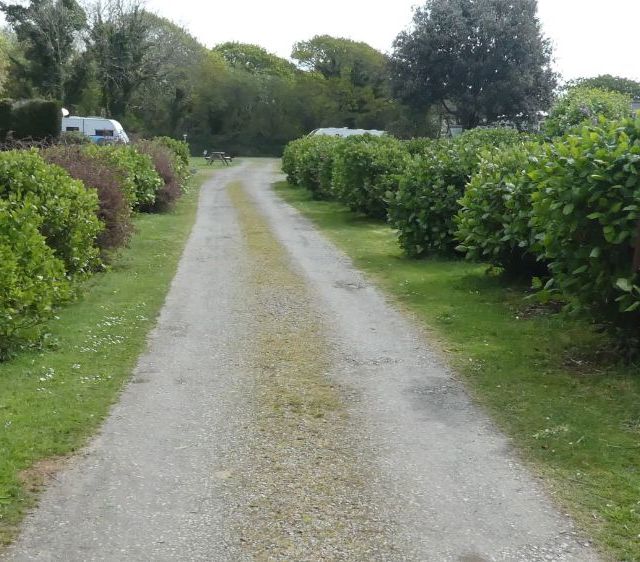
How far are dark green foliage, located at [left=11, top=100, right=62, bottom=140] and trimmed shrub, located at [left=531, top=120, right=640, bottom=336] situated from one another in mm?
21706

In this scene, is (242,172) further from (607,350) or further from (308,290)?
(607,350)

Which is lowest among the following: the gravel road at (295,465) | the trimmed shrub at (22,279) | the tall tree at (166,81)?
the gravel road at (295,465)

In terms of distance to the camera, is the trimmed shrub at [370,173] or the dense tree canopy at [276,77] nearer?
the trimmed shrub at [370,173]

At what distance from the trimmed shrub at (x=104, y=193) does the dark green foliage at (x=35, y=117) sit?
13807 millimetres

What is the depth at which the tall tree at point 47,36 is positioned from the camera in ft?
159

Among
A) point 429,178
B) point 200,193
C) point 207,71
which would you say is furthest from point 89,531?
point 207,71

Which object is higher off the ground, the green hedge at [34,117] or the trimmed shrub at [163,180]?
the green hedge at [34,117]

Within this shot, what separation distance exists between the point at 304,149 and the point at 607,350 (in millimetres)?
24957

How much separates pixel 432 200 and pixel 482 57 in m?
34.4

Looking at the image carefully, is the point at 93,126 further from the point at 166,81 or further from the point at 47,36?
the point at 166,81

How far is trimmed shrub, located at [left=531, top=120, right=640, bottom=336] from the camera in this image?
6.02 metres

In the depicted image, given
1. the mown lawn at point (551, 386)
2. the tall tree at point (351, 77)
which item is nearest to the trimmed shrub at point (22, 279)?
the mown lawn at point (551, 386)

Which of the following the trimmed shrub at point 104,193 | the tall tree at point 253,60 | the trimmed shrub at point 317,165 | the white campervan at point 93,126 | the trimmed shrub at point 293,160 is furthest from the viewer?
the tall tree at point 253,60

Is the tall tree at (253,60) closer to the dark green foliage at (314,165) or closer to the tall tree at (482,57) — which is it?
the tall tree at (482,57)
